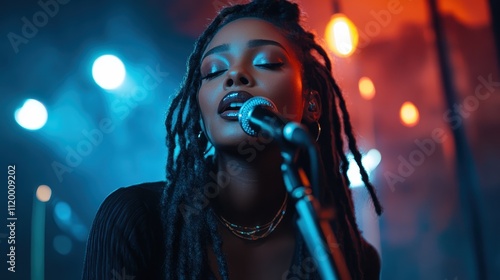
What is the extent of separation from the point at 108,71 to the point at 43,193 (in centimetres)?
102

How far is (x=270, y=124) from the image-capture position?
3.26 ft

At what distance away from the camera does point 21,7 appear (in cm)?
322

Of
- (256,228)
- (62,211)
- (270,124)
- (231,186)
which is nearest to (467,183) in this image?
(256,228)

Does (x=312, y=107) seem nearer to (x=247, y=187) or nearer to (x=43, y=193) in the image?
(x=247, y=187)

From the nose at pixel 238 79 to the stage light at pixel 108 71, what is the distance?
88.6 inches

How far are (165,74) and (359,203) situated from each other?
2.02 m

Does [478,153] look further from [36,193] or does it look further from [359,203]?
[36,193]

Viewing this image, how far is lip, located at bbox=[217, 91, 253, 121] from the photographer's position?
154 centimetres

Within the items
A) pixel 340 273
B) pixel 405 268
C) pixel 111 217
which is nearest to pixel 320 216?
pixel 340 273

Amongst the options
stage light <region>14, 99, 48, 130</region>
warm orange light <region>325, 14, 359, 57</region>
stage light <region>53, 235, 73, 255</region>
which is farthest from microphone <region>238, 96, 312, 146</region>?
warm orange light <region>325, 14, 359, 57</region>

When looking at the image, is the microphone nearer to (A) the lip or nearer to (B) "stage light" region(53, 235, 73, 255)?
(A) the lip

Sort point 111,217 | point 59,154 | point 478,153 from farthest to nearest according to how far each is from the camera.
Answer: point 478,153, point 59,154, point 111,217

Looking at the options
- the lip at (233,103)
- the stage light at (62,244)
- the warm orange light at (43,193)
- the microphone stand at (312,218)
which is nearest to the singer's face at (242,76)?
the lip at (233,103)

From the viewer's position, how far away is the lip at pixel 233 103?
154 cm
